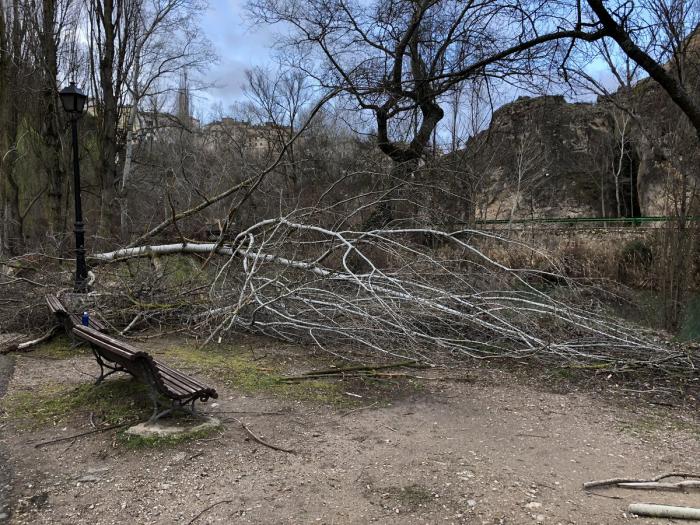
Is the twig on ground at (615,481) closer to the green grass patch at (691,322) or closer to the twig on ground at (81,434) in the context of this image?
the twig on ground at (81,434)

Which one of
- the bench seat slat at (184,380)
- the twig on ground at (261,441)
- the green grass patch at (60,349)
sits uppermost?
the bench seat slat at (184,380)

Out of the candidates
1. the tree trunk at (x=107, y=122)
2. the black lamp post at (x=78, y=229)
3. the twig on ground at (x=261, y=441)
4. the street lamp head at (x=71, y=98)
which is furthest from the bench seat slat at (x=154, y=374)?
the tree trunk at (x=107, y=122)

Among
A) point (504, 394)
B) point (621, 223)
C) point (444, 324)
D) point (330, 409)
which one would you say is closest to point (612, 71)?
point (621, 223)

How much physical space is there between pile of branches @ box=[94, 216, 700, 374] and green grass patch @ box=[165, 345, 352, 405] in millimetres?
342

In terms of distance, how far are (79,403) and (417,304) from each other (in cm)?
352

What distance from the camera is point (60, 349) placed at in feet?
21.7

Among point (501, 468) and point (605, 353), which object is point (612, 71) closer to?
point (605, 353)

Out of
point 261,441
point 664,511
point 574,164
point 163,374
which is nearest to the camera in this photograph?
point 664,511

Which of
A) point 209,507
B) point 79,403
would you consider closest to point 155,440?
point 209,507

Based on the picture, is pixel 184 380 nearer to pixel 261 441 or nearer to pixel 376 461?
pixel 261 441

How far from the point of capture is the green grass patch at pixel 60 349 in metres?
6.37

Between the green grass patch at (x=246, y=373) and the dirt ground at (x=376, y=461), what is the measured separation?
11 cm

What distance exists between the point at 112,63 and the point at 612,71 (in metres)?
15.6

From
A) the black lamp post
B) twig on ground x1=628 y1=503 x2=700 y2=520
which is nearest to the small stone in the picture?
twig on ground x1=628 y1=503 x2=700 y2=520
